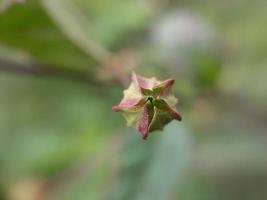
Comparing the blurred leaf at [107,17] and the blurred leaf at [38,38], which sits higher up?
the blurred leaf at [107,17]

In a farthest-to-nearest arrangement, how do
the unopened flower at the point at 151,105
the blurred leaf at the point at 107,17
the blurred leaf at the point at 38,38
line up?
the blurred leaf at the point at 107,17
the blurred leaf at the point at 38,38
the unopened flower at the point at 151,105

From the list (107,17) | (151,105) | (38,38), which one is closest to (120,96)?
(107,17)

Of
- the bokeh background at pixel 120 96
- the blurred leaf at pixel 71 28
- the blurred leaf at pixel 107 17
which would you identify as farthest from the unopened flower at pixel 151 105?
the blurred leaf at pixel 107 17

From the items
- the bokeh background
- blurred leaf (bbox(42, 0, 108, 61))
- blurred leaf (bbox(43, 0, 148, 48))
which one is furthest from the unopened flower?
blurred leaf (bbox(43, 0, 148, 48))

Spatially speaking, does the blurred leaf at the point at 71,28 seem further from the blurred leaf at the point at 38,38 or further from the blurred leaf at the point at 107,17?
the blurred leaf at the point at 107,17

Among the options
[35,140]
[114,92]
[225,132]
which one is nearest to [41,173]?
[35,140]

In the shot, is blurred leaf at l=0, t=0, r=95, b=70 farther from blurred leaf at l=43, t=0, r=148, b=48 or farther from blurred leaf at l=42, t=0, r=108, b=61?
blurred leaf at l=43, t=0, r=148, b=48
